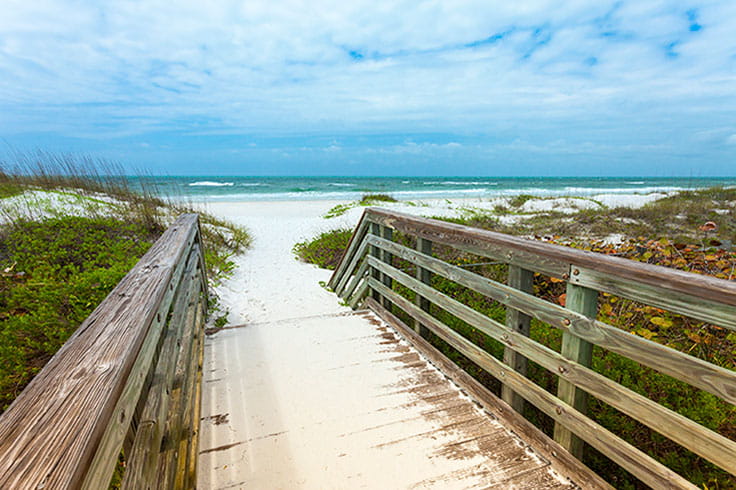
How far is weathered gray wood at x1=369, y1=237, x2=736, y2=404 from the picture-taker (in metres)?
1.30

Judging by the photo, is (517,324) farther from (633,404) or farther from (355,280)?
(355,280)

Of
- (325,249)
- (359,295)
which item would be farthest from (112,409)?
(325,249)

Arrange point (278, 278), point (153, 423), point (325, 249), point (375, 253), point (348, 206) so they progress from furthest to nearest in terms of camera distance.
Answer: point (348, 206)
point (325, 249)
point (278, 278)
point (375, 253)
point (153, 423)

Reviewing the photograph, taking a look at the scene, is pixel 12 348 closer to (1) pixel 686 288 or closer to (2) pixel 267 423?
(2) pixel 267 423

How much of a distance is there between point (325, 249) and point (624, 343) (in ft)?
22.5

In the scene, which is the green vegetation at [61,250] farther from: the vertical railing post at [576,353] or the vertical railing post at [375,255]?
the vertical railing post at [576,353]

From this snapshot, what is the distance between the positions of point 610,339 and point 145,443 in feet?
5.83

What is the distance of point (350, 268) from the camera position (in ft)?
17.1

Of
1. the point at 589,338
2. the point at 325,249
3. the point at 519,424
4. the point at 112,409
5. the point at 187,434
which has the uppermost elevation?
the point at 112,409

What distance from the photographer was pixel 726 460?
4.31 feet

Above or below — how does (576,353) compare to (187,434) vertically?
above

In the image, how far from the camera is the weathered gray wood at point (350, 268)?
471cm

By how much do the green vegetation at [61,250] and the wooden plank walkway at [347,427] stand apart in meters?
1.51

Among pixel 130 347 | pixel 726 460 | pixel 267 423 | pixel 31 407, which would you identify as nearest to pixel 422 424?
pixel 267 423
